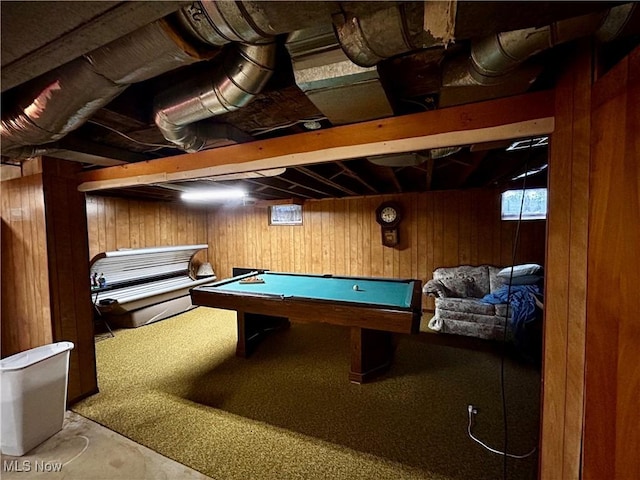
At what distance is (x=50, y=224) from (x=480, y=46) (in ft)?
10.3

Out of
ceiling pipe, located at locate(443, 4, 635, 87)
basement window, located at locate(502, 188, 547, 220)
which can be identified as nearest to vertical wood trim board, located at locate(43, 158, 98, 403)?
ceiling pipe, located at locate(443, 4, 635, 87)

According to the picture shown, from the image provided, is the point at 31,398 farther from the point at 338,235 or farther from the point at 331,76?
the point at 338,235

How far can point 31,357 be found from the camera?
6.80 ft

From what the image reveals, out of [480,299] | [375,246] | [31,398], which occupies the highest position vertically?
[375,246]

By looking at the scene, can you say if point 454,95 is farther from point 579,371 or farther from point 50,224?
point 50,224

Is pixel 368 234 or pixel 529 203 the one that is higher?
pixel 529 203

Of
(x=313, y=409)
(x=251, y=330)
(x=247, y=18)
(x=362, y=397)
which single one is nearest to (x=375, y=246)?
(x=251, y=330)

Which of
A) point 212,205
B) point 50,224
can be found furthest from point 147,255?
point 50,224

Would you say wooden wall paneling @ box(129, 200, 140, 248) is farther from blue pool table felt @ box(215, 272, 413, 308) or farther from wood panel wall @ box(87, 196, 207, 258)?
blue pool table felt @ box(215, 272, 413, 308)

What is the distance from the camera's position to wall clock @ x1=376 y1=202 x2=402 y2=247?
4805 millimetres

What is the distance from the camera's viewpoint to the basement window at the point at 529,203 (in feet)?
13.8

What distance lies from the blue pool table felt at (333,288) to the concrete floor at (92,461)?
57.7 inches

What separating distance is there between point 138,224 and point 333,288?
3.78 metres

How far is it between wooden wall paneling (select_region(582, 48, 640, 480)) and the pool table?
124 centimetres
